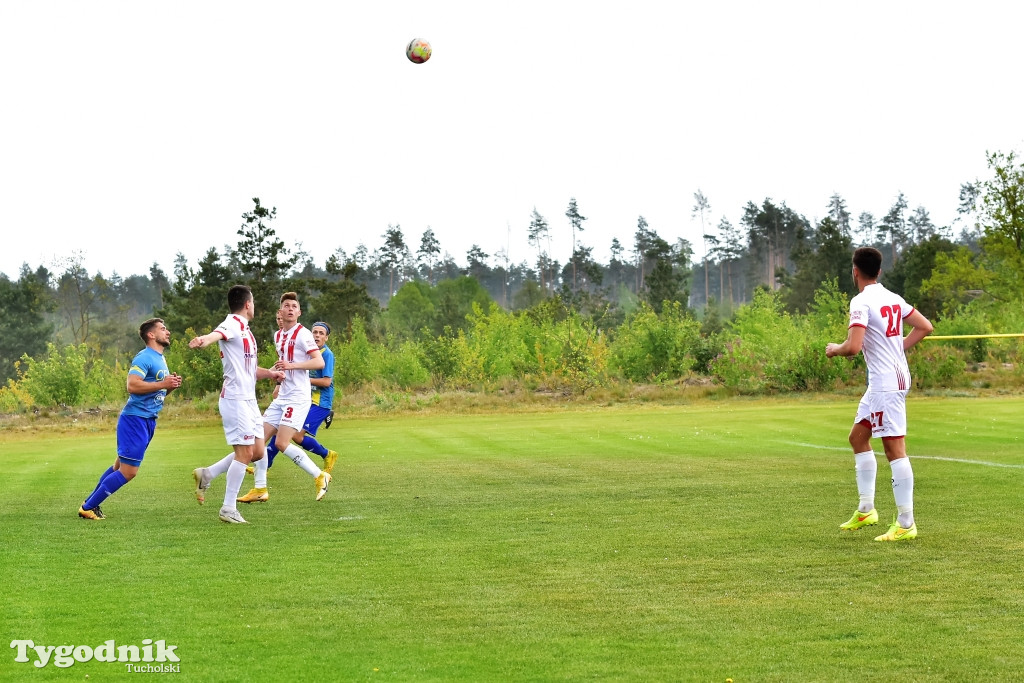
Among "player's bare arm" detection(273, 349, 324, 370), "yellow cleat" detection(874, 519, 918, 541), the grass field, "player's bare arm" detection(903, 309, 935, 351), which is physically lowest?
the grass field

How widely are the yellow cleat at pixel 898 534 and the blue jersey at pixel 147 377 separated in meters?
7.20

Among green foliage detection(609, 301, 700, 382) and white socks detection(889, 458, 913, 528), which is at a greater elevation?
green foliage detection(609, 301, 700, 382)

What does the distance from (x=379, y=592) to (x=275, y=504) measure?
17.5 ft

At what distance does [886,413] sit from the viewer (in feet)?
29.6

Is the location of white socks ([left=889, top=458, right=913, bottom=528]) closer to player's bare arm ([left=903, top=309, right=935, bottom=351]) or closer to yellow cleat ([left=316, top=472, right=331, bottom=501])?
player's bare arm ([left=903, top=309, right=935, bottom=351])

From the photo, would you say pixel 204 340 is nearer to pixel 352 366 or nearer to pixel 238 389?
pixel 238 389

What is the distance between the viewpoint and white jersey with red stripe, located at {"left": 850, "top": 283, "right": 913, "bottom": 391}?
9094 mm

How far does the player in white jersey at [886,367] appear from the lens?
8.95m

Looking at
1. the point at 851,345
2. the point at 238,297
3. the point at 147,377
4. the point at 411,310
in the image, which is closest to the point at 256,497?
the point at 147,377

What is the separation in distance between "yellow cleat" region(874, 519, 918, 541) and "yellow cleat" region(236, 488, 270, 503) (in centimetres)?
715

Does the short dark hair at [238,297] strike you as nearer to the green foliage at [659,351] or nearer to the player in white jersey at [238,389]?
the player in white jersey at [238,389]

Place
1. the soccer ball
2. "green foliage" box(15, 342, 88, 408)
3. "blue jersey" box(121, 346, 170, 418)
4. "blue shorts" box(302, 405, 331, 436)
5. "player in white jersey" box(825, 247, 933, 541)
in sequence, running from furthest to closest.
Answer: "green foliage" box(15, 342, 88, 408) → the soccer ball → "blue shorts" box(302, 405, 331, 436) → "blue jersey" box(121, 346, 170, 418) → "player in white jersey" box(825, 247, 933, 541)

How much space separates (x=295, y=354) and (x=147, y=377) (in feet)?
5.82

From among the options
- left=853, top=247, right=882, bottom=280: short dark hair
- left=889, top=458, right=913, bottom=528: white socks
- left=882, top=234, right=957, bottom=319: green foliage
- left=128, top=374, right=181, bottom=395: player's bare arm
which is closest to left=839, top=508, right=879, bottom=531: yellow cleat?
left=889, top=458, right=913, bottom=528: white socks
